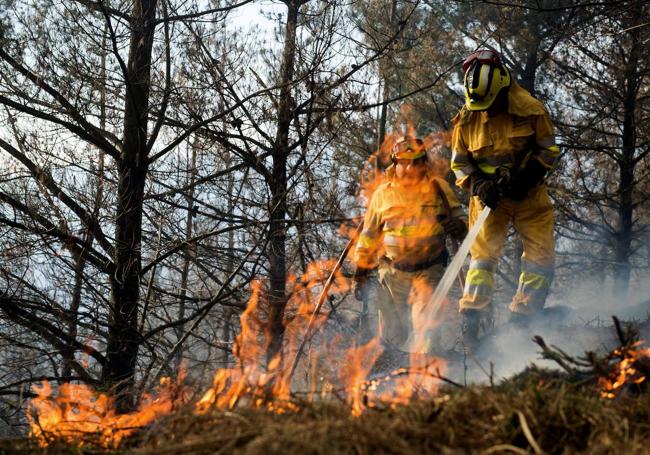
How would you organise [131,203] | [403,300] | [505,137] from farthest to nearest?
[131,203]
[403,300]
[505,137]

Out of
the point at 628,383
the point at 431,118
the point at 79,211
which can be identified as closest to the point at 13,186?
the point at 79,211

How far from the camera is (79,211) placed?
6.83 metres

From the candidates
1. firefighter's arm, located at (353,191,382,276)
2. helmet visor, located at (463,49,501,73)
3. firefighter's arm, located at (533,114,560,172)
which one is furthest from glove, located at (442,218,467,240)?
helmet visor, located at (463,49,501,73)

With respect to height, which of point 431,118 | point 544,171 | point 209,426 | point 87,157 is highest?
point 431,118

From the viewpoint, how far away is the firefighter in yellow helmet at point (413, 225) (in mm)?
6496

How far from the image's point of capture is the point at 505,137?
18.1 feet

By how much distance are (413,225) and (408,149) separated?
75 cm

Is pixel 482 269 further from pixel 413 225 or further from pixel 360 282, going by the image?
pixel 360 282

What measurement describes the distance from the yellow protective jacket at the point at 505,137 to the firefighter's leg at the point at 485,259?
347 mm

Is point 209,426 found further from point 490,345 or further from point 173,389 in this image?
point 490,345

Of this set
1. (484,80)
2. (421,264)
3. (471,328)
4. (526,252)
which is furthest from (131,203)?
(526,252)

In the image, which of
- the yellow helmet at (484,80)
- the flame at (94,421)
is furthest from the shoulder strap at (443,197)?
the flame at (94,421)

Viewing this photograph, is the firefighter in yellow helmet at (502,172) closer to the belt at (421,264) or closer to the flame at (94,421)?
the belt at (421,264)

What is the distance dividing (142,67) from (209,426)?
578 cm
